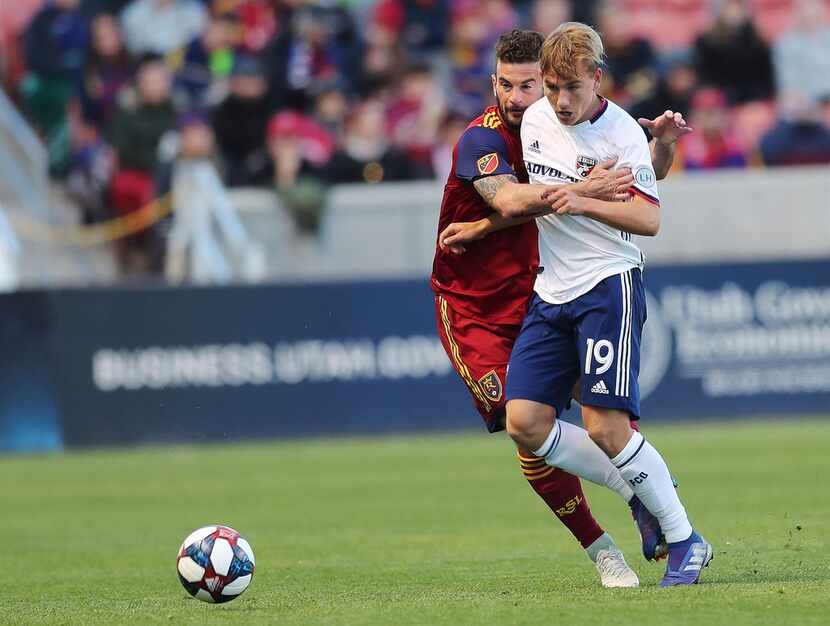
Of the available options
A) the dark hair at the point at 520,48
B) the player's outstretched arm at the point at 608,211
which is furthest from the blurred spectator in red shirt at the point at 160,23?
the player's outstretched arm at the point at 608,211

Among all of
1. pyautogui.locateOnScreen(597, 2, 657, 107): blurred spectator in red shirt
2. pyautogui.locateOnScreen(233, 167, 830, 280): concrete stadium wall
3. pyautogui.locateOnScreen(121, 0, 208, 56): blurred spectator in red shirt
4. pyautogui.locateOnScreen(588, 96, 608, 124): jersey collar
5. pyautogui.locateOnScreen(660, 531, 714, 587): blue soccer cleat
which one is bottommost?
pyautogui.locateOnScreen(233, 167, 830, 280): concrete stadium wall

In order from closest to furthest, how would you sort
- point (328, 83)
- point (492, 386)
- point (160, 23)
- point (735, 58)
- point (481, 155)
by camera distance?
point (481, 155) → point (492, 386) → point (328, 83) → point (735, 58) → point (160, 23)

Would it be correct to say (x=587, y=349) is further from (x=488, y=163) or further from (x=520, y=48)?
(x=520, y=48)

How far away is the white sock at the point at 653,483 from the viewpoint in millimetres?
6938

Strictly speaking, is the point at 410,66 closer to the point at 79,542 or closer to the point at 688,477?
the point at 688,477

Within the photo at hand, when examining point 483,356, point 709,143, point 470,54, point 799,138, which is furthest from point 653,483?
point 470,54

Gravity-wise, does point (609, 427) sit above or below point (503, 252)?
below

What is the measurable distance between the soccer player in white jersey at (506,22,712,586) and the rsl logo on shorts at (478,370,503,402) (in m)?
0.35

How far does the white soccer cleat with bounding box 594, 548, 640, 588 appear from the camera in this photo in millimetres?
7129

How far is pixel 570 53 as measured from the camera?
260 inches

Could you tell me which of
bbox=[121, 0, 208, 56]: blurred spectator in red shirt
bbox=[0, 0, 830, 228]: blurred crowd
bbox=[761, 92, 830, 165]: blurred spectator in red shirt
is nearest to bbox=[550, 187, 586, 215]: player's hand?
bbox=[0, 0, 830, 228]: blurred crowd

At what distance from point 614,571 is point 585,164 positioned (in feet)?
5.79

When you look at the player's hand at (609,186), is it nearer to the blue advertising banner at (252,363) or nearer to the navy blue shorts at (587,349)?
the navy blue shorts at (587,349)

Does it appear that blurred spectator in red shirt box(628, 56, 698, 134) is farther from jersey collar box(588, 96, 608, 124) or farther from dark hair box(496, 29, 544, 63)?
jersey collar box(588, 96, 608, 124)
